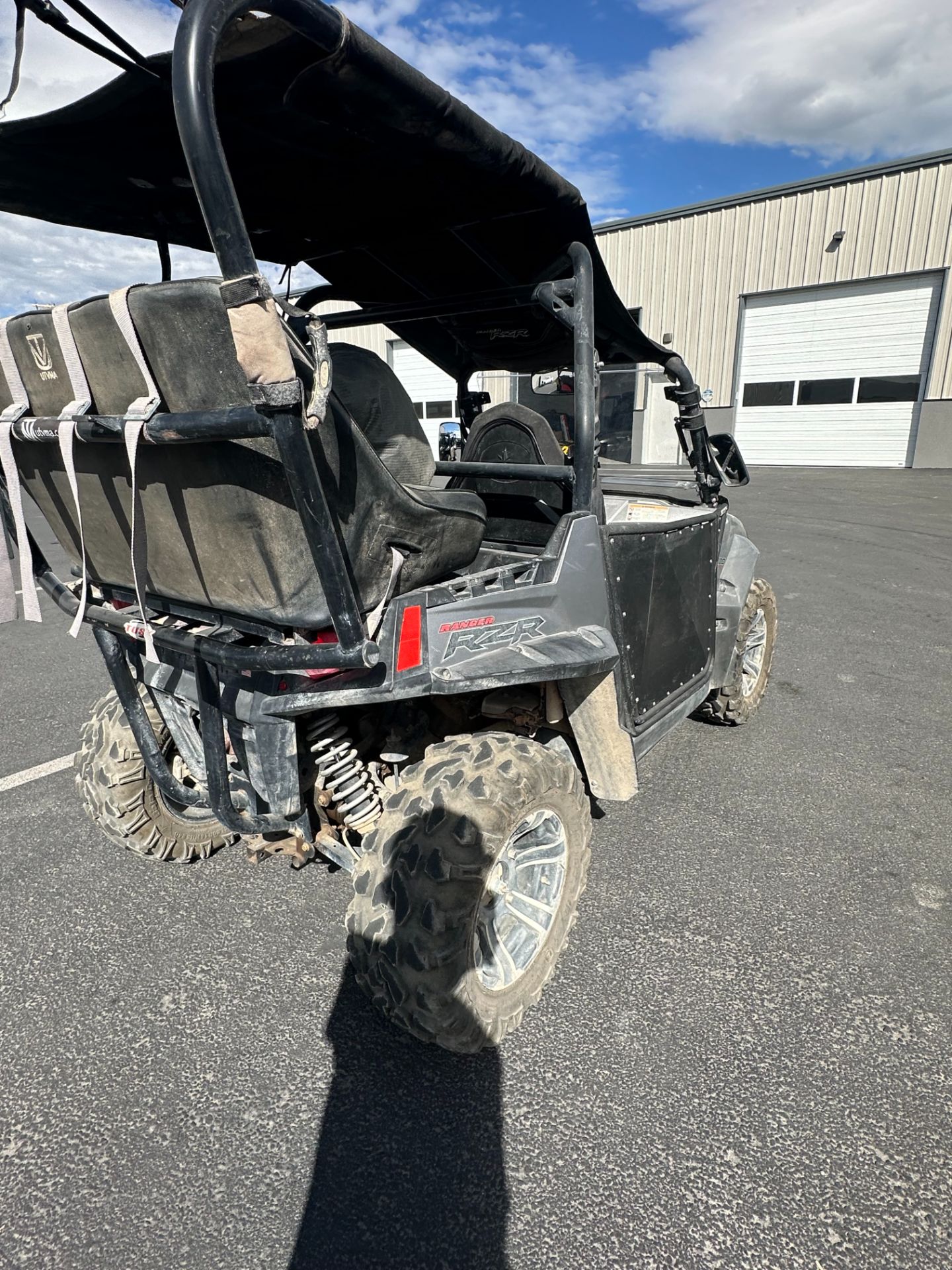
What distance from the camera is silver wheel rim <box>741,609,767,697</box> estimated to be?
14.6 ft

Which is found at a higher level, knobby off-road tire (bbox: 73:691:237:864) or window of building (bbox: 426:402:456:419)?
window of building (bbox: 426:402:456:419)

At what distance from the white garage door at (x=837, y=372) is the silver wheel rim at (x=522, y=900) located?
64.8ft

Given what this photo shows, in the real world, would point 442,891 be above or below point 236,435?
below

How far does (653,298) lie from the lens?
69.6ft

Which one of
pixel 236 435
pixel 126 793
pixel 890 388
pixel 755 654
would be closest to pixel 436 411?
pixel 890 388

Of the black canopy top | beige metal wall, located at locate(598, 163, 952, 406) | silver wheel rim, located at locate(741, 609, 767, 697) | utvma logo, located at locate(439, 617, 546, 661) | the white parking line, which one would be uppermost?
beige metal wall, located at locate(598, 163, 952, 406)

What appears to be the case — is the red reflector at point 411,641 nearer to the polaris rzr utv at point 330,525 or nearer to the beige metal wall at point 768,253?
the polaris rzr utv at point 330,525

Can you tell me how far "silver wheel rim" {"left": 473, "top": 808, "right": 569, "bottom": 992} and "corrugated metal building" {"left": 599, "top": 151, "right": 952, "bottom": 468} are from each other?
60.3 feet

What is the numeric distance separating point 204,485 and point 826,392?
2080 centimetres

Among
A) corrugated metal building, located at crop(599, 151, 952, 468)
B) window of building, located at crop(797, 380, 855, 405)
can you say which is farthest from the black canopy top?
window of building, located at crop(797, 380, 855, 405)

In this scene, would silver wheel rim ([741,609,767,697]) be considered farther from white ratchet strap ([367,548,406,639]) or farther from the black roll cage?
white ratchet strap ([367,548,406,639])

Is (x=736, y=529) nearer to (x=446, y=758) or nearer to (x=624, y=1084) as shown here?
(x=446, y=758)

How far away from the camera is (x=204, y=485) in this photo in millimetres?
1688

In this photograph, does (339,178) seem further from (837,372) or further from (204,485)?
(837,372)
